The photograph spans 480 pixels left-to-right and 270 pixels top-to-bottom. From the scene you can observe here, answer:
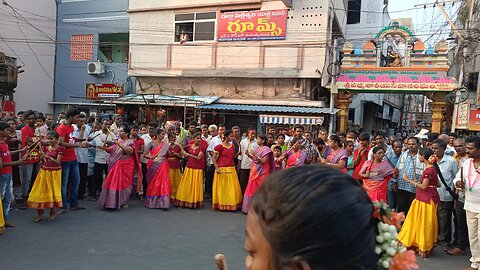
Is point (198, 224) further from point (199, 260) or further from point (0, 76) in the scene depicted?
point (0, 76)

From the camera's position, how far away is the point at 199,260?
175 inches

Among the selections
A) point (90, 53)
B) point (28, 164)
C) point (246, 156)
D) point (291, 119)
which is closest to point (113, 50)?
point (90, 53)

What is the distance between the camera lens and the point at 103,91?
17.9m

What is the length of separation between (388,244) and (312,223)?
0.95 feet

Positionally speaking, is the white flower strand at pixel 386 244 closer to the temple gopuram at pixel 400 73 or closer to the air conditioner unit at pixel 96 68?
the temple gopuram at pixel 400 73

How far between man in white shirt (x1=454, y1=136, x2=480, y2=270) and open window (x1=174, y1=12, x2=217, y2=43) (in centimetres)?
1235

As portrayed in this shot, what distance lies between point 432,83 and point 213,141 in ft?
28.8

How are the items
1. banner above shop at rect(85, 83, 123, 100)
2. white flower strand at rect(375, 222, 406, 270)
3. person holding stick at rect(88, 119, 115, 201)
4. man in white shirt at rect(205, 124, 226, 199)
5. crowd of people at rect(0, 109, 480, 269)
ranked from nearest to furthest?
white flower strand at rect(375, 222, 406, 270)
crowd of people at rect(0, 109, 480, 269)
person holding stick at rect(88, 119, 115, 201)
man in white shirt at rect(205, 124, 226, 199)
banner above shop at rect(85, 83, 123, 100)

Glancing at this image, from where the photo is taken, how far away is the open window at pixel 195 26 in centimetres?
1533

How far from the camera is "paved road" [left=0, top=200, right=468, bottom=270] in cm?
425

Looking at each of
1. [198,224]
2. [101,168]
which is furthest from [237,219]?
[101,168]

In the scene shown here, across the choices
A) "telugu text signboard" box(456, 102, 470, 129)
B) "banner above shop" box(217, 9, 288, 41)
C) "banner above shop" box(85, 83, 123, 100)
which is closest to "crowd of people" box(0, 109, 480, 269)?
"telugu text signboard" box(456, 102, 470, 129)

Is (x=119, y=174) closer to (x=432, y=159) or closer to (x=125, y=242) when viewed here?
(x=125, y=242)

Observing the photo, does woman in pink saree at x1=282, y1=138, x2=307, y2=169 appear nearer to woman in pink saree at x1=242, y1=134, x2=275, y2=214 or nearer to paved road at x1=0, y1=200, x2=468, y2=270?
woman in pink saree at x1=242, y1=134, x2=275, y2=214
